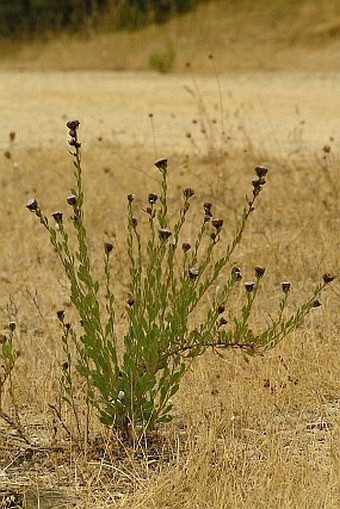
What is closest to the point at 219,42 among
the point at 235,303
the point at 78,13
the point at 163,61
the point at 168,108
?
the point at 163,61

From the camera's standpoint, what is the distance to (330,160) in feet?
24.4

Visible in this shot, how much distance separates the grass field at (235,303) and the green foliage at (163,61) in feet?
5.73

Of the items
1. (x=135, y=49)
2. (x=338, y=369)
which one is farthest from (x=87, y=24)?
(x=338, y=369)

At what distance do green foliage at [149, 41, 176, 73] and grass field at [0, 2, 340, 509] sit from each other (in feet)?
5.73

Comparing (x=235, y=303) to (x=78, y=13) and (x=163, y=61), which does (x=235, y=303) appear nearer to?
(x=163, y=61)

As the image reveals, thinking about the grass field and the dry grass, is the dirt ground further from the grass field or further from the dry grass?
the dry grass

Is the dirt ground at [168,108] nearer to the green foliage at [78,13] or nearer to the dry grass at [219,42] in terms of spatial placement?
the dry grass at [219,42]

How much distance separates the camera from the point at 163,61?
16453 mm

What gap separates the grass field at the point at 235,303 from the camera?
3.09m

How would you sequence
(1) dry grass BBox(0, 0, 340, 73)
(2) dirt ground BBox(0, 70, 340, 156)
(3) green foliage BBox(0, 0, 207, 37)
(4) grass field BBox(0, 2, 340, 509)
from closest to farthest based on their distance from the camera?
(4) grass field BBox(0, 2, 340, 509), (2) dirt ground BBox(0, 70, 340, 156), (1) dry grass BBox(0, 0, 340, 73), (3) green foliage BBox(0, 0, 207, 37)

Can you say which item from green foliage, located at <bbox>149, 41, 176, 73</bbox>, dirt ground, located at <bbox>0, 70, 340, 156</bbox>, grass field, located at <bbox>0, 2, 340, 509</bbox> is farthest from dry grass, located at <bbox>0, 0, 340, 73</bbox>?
grass field, located at <bbox>0, 2, 340, 509</bbox>

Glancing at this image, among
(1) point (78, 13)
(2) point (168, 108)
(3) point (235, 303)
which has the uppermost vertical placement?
(1) point (78, 13)

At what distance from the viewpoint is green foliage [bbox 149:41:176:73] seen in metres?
16.5

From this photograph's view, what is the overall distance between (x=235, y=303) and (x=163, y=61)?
1195 cm
